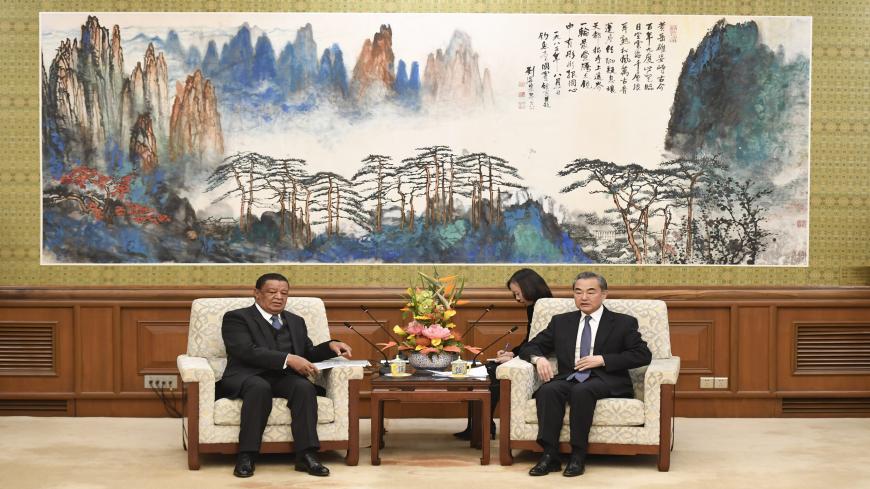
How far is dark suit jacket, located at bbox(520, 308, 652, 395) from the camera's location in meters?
6.03

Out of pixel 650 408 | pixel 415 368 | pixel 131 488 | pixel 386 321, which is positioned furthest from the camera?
pixel 386 321

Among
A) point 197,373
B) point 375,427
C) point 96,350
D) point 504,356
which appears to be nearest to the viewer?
point 197,373

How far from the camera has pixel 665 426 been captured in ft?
19.3

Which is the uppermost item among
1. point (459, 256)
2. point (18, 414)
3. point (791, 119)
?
point (791, 119)

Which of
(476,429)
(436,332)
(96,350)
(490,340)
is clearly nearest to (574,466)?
(476,429)

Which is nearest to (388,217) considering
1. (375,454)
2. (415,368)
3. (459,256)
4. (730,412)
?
(459,256)

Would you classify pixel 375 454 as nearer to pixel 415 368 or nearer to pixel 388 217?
pixel 415 368

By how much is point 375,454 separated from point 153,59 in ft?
10.8

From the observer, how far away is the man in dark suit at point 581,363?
5.86m

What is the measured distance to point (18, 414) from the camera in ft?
24.8

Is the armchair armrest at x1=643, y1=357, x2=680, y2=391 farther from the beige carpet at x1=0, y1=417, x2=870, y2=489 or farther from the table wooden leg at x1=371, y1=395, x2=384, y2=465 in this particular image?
the table wooden leg at x1=371, y1=395, x2=384, y2=465

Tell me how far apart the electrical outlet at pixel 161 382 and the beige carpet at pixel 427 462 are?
280 millimetres

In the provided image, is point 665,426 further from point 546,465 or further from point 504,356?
point 504,356

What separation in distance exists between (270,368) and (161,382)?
1.82 meters
